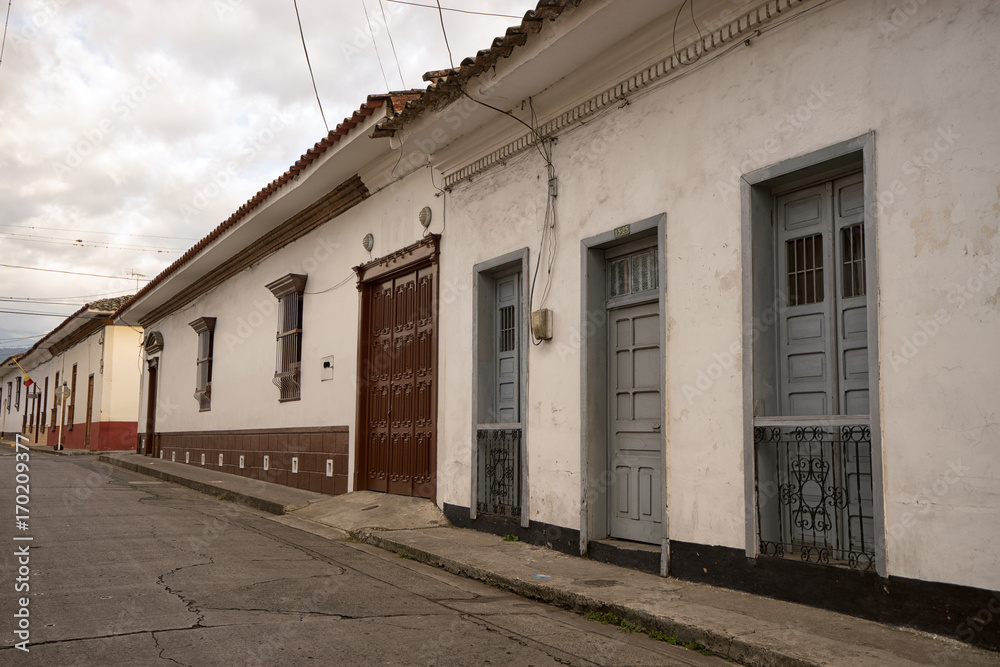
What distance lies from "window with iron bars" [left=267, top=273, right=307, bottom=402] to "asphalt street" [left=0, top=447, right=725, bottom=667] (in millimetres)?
4873

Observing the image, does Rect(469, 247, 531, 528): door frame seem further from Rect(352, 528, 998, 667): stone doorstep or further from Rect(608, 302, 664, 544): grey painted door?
Rect(608, 302, 664, 544): grey painted door

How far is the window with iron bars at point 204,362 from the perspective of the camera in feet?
58.4

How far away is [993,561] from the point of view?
410 cm

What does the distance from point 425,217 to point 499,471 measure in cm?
323

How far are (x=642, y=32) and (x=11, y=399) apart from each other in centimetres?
4922

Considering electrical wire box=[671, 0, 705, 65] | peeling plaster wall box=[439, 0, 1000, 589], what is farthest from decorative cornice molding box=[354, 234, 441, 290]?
electrical wire box=[671, 0, 705, 65]

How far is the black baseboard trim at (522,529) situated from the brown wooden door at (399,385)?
0.70 metres

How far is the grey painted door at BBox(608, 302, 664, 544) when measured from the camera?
6.64 metres

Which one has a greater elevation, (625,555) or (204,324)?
(204,324)

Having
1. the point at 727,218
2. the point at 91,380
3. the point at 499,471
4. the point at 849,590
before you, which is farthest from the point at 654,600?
the point at 91,380

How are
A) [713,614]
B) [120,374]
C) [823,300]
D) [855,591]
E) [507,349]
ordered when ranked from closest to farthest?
1. [855,591]
2. [713,614]
3. [823,300]
4. [507,349]
5. [120,374]

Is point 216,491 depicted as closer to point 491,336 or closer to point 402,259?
point 402,259

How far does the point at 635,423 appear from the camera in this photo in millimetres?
6883

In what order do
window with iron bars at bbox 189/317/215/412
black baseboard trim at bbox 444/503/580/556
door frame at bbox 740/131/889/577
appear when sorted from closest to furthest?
door frame at bbox 740/131/889/577, black baseboard trim at bbox 444/503/580/556, window with iron bars at bbox 189/317/215/412
